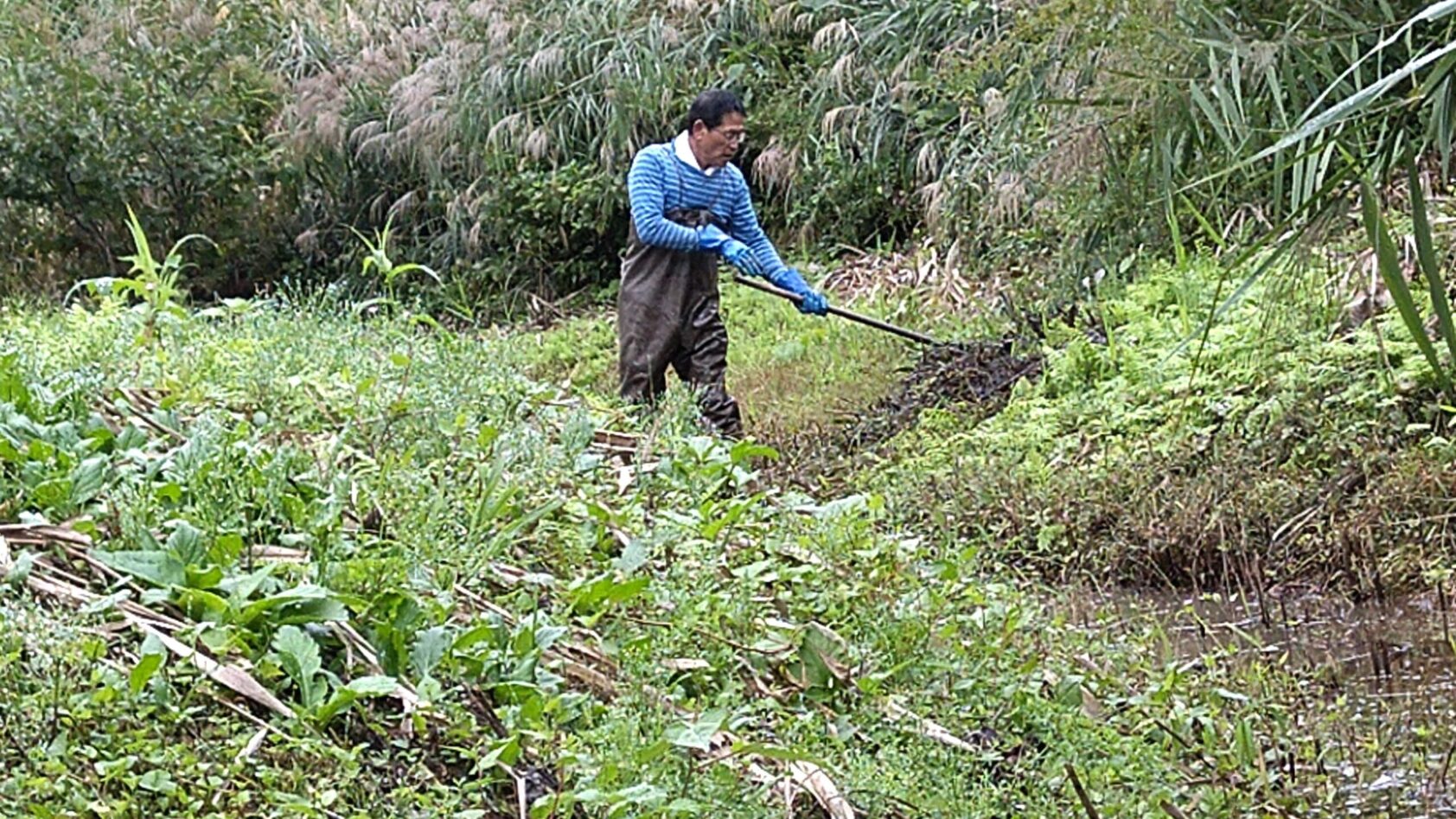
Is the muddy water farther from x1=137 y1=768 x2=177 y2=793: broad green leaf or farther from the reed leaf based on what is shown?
x1=137 y1=768 x2=177 y2=793: broad green leaf

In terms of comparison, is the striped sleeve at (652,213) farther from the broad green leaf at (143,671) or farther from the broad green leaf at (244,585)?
the broad green leaf at (143,671)

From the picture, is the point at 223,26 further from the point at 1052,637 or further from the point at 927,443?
the point at 1052,637

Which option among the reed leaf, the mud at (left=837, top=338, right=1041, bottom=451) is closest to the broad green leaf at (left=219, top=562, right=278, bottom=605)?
the reed leaf

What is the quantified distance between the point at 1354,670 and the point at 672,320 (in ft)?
10.8

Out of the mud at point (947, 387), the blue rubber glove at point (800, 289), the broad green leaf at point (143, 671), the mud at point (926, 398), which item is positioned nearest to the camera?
the broad green leaf at point (143, 671)

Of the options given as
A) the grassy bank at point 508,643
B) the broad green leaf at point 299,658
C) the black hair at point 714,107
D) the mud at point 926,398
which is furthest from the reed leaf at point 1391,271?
the mud at point 926,398

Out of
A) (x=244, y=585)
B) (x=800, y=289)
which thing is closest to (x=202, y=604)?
(x=244, y=585)

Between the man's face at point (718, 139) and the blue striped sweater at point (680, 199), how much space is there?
75mm

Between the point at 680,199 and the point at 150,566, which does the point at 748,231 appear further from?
the point at 150,566

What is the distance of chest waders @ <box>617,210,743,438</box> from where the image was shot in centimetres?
748

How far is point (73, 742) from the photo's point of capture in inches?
107

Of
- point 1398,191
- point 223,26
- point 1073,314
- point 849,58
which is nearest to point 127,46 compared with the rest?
point 223,26

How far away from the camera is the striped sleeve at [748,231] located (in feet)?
25.0

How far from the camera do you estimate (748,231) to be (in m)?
7.70
